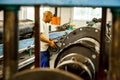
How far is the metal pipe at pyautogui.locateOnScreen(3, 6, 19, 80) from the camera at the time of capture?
731mm

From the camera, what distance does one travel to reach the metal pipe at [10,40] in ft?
2.40

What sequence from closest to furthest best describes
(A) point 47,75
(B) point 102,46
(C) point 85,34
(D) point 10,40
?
1. (A) point 47,75
2. (D) point 10,40
3. (B) point 102,46
4. (C) point 85,34

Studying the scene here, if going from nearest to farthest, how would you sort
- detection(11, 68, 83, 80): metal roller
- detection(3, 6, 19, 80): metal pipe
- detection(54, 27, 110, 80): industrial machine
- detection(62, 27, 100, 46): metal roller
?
1. detection(11, 68, 83, 80): metal roller
2. detection(3, 6, 19, 80): metal pipe
3. detection(54, 27, 110, 80): industrial machine
4. detection(62, 27, 100, 46): metal roller

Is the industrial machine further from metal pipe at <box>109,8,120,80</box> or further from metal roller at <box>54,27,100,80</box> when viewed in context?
metal pipe at <box>109,8,120,80</box>

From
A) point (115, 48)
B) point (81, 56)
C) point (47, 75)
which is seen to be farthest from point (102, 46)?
A: point (47, 75)

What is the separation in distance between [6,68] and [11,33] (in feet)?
0.37

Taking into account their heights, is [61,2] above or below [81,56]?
above

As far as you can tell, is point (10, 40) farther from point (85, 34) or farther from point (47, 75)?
point (85, 34)

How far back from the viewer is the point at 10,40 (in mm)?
737

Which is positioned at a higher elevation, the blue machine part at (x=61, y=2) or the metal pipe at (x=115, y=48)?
the blue machine part at (x=61, y=2)

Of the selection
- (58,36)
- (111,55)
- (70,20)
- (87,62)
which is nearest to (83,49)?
(87,62)

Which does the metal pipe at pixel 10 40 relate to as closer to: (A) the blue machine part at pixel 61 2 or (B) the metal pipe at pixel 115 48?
(A) the blue machine part at pixel 61 2

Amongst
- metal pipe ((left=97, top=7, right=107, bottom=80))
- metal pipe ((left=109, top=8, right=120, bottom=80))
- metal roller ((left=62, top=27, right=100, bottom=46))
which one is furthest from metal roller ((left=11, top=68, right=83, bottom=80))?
metal roller ((left=62, top=27, right=100, bottom=46))

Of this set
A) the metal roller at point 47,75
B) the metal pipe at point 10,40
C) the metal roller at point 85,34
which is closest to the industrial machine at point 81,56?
the metal roller at point 85,34
